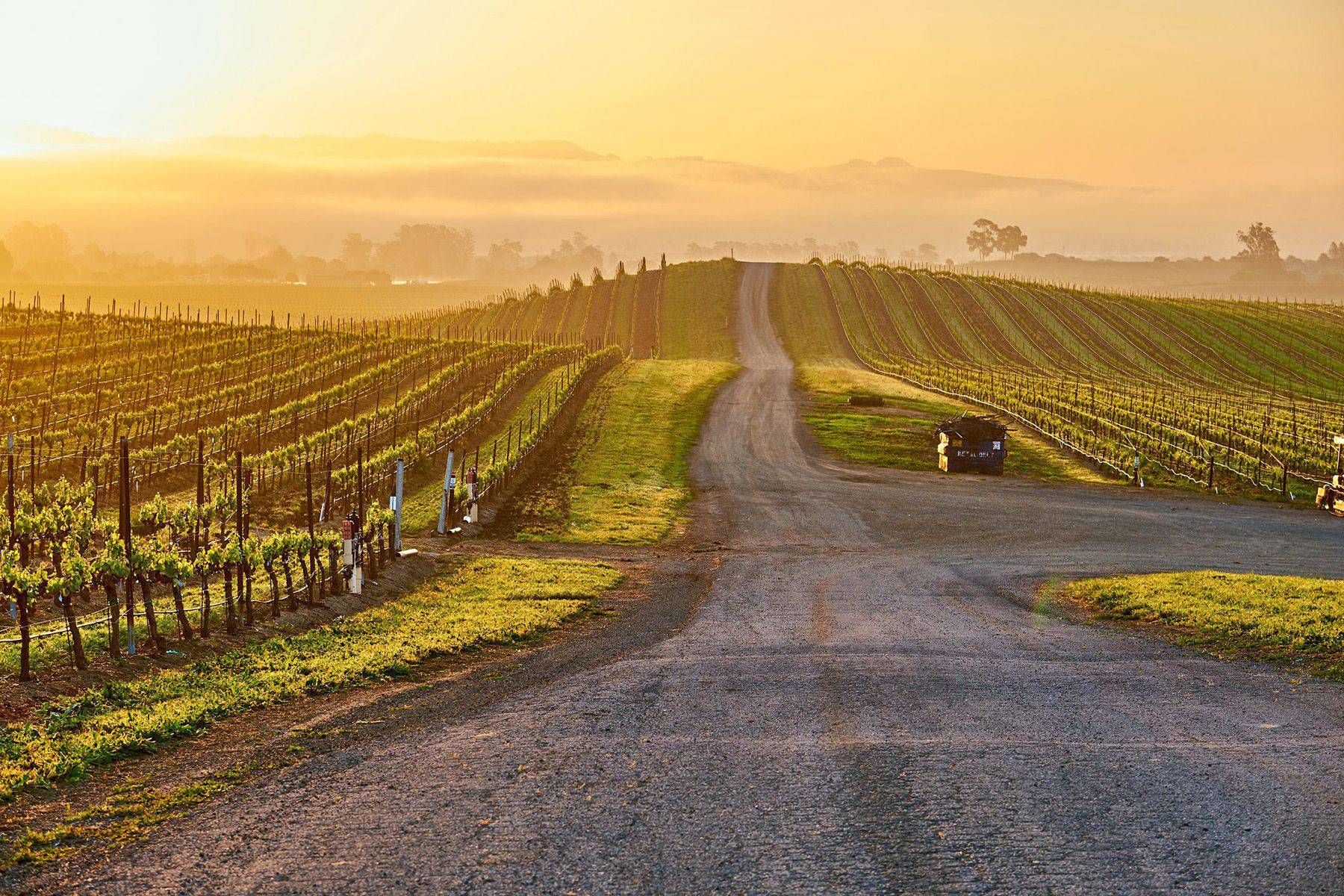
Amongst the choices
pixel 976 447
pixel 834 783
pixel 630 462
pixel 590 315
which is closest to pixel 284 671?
pixel 834 783

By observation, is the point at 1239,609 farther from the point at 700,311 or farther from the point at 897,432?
the point at 700,311

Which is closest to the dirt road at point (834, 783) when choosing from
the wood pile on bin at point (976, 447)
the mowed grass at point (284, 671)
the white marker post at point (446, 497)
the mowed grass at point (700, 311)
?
the mowed grass at point (284, 671)

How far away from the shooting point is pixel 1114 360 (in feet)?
377

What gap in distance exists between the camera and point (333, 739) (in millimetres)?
14133

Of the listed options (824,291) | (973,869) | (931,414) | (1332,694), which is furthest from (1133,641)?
(824,291)

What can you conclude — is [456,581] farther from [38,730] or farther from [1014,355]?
[1014,355]

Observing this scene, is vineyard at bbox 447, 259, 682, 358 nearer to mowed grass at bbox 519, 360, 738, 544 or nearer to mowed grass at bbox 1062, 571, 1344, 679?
mowed grass at bbox 519, 360, 738, 544

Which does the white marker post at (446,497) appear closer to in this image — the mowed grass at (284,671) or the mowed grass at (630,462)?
the mowed grass at (630,462)

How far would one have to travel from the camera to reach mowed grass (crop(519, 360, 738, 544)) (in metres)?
40.6

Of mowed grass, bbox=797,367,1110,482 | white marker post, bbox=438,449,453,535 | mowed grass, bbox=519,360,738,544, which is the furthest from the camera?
mowed grass, bbox=797,367,1110,482

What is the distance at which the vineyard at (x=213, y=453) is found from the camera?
19859mm

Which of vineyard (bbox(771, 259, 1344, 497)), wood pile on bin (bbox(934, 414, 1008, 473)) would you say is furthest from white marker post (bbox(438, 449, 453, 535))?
vineyard (bbox(771, 259, 1344, 497))

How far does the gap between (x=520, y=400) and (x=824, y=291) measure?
86454 millimetres

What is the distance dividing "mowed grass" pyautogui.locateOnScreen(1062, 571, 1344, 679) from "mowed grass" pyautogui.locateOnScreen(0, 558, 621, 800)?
40.7 feet
